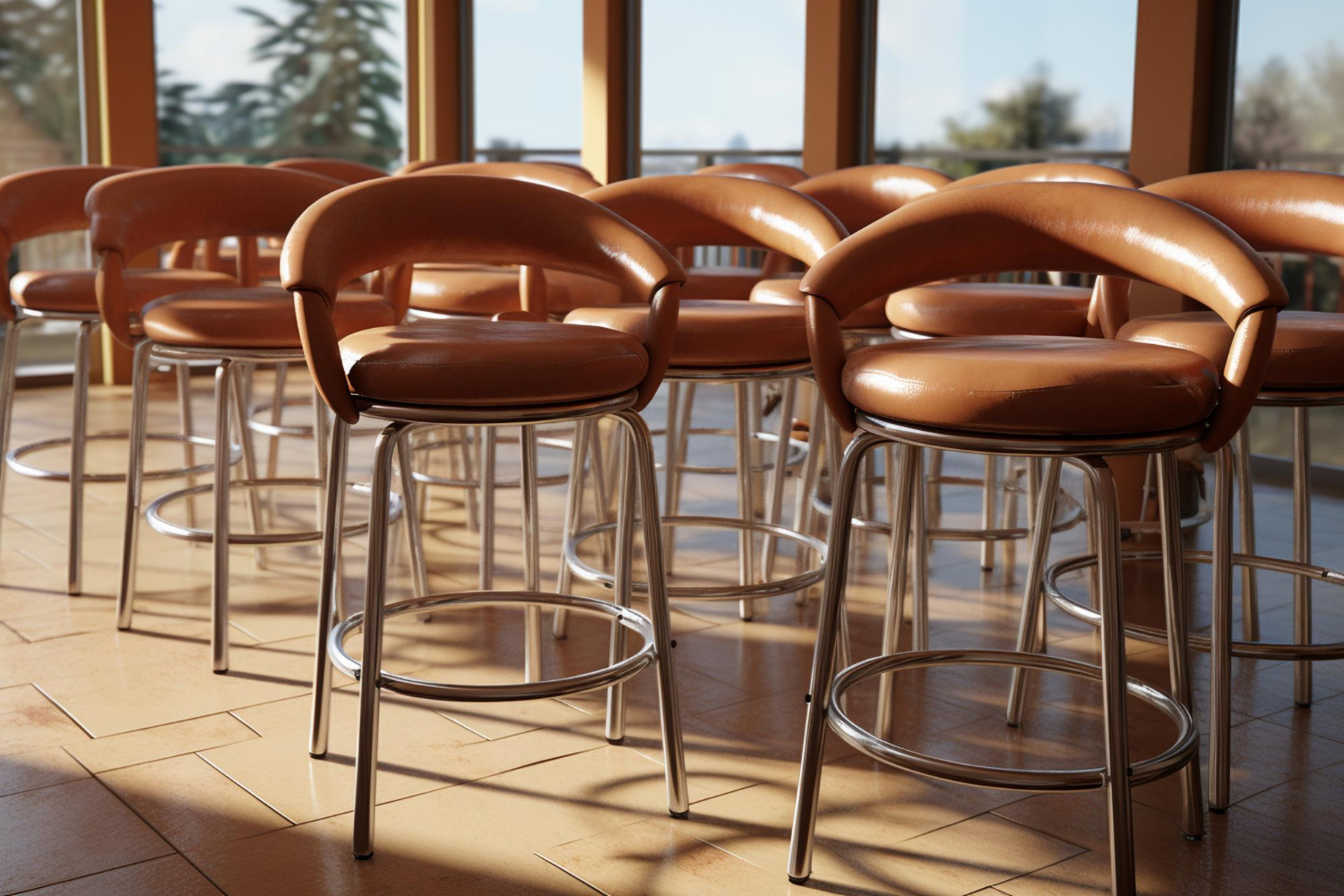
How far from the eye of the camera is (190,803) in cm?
206

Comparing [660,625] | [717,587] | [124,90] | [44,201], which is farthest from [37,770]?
[124,90]

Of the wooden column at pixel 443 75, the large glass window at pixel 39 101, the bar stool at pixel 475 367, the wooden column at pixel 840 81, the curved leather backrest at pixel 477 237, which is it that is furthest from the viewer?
the wooden column at pixel 443 75

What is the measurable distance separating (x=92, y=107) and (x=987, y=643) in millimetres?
5458

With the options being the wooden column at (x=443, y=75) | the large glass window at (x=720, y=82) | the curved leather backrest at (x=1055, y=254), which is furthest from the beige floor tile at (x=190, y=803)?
the wooden column at (x=443, y=75)

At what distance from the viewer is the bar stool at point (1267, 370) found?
2029mm

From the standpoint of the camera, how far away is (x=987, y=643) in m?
2.92

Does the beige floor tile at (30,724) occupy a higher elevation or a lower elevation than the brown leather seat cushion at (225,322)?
lower

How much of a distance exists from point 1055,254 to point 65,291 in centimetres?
234

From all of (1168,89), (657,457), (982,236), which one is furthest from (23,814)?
(1168,89)

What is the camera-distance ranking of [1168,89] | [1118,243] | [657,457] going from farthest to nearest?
1. [657,457]
2. [1168,89]
3. [1118,243]

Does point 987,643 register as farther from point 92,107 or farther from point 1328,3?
point 92,107

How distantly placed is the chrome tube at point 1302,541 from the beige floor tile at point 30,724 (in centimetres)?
215

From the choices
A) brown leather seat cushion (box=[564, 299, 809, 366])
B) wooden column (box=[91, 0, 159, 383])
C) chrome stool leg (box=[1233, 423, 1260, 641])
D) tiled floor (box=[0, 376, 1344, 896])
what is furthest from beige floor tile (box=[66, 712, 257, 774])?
wooden column (box=[91, 0, 159, 383])

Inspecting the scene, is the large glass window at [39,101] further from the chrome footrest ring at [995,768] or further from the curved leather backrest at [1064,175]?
the chrome footrest ring at [995,768]
